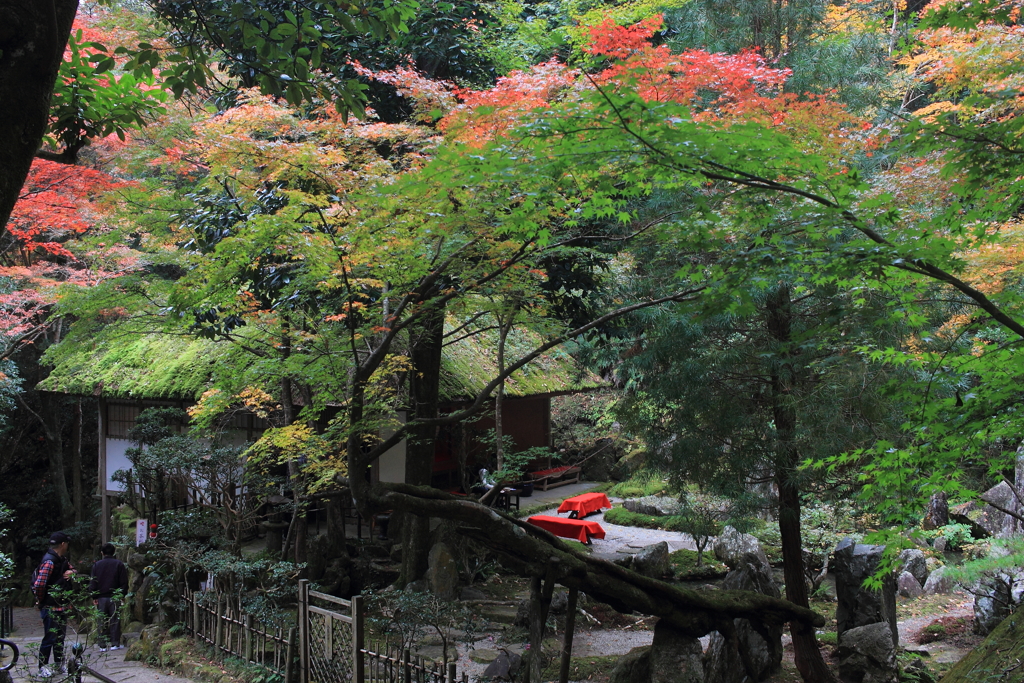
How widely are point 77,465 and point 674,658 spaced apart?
14.5 meters

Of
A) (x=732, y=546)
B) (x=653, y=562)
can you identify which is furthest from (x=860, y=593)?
(x=732, y=546)

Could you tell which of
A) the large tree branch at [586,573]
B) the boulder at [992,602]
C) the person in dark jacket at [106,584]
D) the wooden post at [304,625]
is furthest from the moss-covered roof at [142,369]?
the boulder at [992,602]

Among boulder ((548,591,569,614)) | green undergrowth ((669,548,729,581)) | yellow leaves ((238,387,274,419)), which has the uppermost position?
yellow leaves ((238,387,274,419))

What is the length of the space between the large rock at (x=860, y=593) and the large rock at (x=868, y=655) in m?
0.42

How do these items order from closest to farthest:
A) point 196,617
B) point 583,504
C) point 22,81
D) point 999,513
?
point 22,81 → point 196,617 → point 999,513 → point 583,504

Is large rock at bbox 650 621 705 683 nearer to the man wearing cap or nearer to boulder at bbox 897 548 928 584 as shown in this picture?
the man wearing cap

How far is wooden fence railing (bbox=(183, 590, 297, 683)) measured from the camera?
671 centimetres

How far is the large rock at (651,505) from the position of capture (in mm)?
15227

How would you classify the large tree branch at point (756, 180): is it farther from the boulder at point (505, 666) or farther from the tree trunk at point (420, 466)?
the tree trunk at point (420, 466)

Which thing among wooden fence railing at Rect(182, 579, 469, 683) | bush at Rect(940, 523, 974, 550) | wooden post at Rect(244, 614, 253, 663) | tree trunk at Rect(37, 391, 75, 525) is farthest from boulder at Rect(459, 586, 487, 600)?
tree trunk at Rect(37, 391, 75, 525)

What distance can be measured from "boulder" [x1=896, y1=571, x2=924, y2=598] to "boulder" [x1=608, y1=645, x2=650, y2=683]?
6862 mm

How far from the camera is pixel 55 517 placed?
1526 cm

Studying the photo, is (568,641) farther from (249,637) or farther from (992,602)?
(992,602)

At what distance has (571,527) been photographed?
1175 cm
